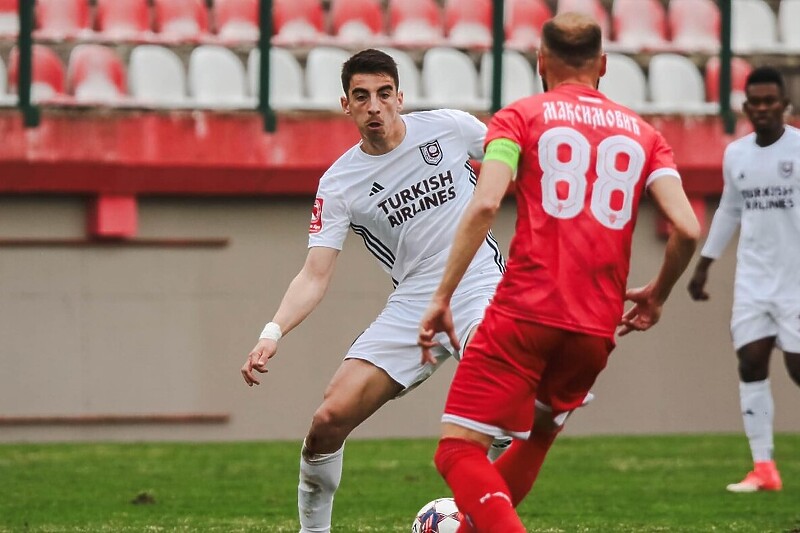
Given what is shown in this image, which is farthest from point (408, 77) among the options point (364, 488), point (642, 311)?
point (642, 311)

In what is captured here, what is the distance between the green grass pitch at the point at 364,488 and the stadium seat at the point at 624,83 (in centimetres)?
383

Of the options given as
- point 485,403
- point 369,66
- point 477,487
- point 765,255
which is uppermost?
point 369,66

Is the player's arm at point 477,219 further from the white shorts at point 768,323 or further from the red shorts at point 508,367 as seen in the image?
the white shorts at point 768,323

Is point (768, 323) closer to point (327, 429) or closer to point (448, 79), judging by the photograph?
point (327, 429)

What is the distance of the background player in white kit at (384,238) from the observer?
21.9 ft

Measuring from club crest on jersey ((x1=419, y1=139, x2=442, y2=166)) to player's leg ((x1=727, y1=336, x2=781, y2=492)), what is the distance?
3.50 metres

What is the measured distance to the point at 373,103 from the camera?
671cm

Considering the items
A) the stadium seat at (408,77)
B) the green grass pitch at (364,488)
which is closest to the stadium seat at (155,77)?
the stadium seat at (408,77)

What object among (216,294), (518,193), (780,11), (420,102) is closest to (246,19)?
(420,102)

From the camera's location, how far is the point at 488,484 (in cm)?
509

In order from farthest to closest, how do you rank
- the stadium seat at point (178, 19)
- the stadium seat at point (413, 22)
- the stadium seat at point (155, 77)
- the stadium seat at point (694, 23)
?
1. the stadium seat at point (694, 23)
2. the stadium seat at point (413, 22)
3. the stadium seat at point (178, 19)
4. the stadium seat at point (155, 77)

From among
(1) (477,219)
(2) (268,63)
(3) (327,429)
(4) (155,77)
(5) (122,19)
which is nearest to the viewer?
(1) (477,219)

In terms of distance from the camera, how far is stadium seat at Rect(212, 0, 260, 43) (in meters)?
16.2

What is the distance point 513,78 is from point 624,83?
1.19 metres
